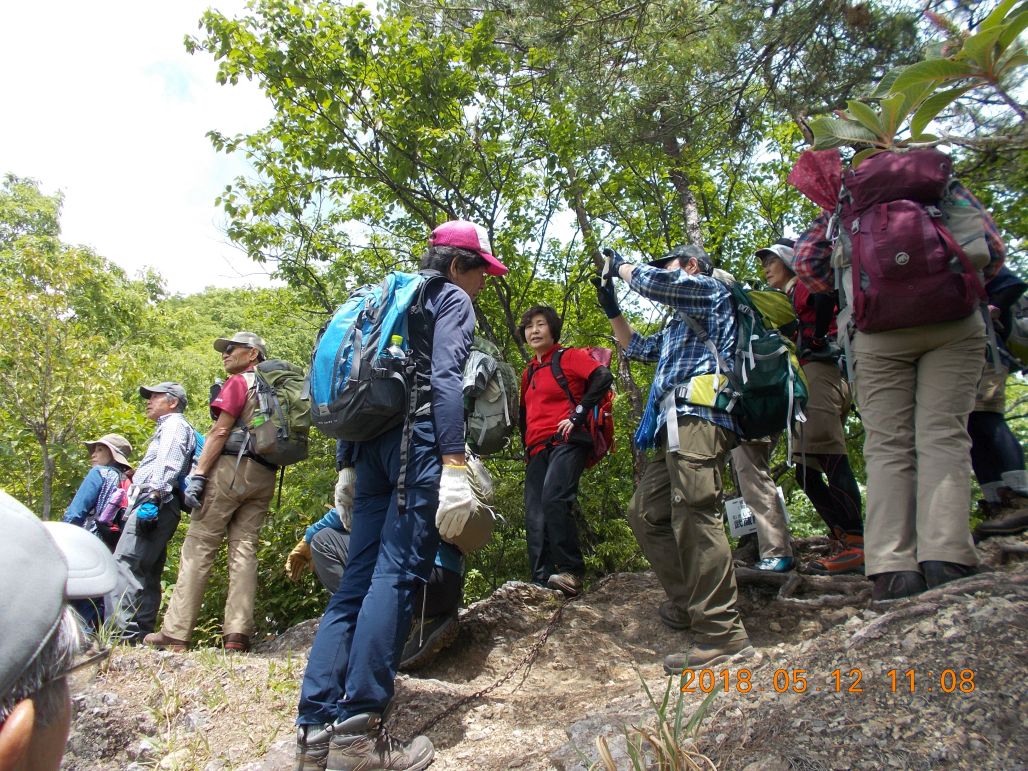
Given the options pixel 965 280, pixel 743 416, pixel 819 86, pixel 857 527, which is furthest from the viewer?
pixel 819 86

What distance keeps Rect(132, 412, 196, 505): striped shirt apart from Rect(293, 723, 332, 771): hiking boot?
3.19 metres

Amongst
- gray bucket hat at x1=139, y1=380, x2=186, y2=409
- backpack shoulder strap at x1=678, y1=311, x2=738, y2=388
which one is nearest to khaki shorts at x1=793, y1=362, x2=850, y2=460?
backpack shoulder strap at x1=678, y1=311, x2=738, y2=388

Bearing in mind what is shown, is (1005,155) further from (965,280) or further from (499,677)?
(499,677)

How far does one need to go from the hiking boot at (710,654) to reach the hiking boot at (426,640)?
50.5 inches

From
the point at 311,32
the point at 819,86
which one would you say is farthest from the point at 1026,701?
the point at 311,32

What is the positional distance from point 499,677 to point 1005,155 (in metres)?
4.07

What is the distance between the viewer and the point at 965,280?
298 centimetres

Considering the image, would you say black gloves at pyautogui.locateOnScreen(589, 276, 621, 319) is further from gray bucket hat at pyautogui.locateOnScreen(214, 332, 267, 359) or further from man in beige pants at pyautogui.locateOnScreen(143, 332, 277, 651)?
gray bucket hat at pyautogui.locateOnScreen(214, 332, 267, 359)

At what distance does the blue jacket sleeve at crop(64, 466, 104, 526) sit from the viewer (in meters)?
5.98

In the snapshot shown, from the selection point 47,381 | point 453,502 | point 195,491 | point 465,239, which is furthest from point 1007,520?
point 47,381

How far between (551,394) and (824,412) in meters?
1.87

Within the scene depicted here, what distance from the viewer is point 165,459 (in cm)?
541

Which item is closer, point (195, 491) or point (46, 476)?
point (195, 491)

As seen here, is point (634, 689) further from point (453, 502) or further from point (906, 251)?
point (906, 251)
